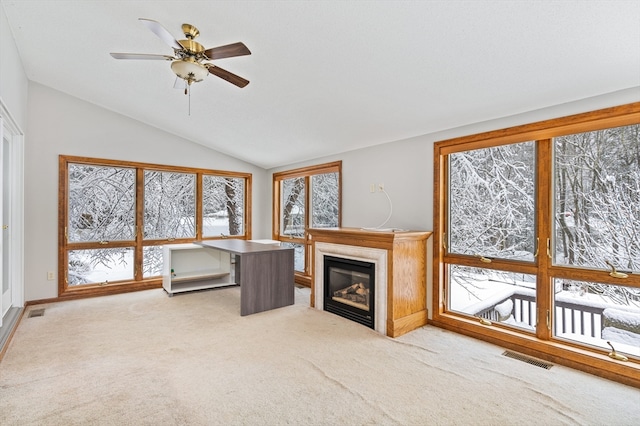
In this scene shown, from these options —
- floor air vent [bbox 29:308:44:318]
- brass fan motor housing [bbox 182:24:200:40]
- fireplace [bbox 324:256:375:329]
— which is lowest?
floor air vent [bbox 29:308:44:318]

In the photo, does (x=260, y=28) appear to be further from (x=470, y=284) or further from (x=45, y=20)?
(x=470, y=284)

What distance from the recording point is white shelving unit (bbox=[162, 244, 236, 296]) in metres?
4.57

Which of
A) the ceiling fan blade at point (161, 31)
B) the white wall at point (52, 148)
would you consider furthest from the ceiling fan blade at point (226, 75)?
the white wall at point (52, 148)

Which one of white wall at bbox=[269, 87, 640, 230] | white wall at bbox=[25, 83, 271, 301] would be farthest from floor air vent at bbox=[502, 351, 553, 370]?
white wall at bbox=[25, 83, 271, 301]

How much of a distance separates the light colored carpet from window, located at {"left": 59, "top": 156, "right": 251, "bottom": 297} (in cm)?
118

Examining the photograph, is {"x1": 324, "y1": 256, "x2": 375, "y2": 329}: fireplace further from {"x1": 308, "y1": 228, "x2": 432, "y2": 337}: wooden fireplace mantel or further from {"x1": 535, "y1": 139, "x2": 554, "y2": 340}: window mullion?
{"x1": 535, "y1": 139, "x2": 554, "y2": 340}: window mullion

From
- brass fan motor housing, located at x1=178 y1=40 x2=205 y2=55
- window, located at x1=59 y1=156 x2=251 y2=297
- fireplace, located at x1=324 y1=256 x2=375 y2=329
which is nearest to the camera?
brass fan motor housing, located at x1=178 y1=40 x2=205 y2=55

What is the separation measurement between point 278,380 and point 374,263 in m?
1.51

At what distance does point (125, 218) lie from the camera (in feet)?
15.4

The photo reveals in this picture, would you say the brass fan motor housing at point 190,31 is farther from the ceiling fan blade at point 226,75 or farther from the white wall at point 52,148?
the white wall at point 52,148

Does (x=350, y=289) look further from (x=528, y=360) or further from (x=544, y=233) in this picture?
(x=544, y=233)

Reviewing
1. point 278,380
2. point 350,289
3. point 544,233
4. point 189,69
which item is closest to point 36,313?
point 278,380

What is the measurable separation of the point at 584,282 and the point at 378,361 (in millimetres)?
1781

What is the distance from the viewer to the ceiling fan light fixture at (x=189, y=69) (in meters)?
2.18
